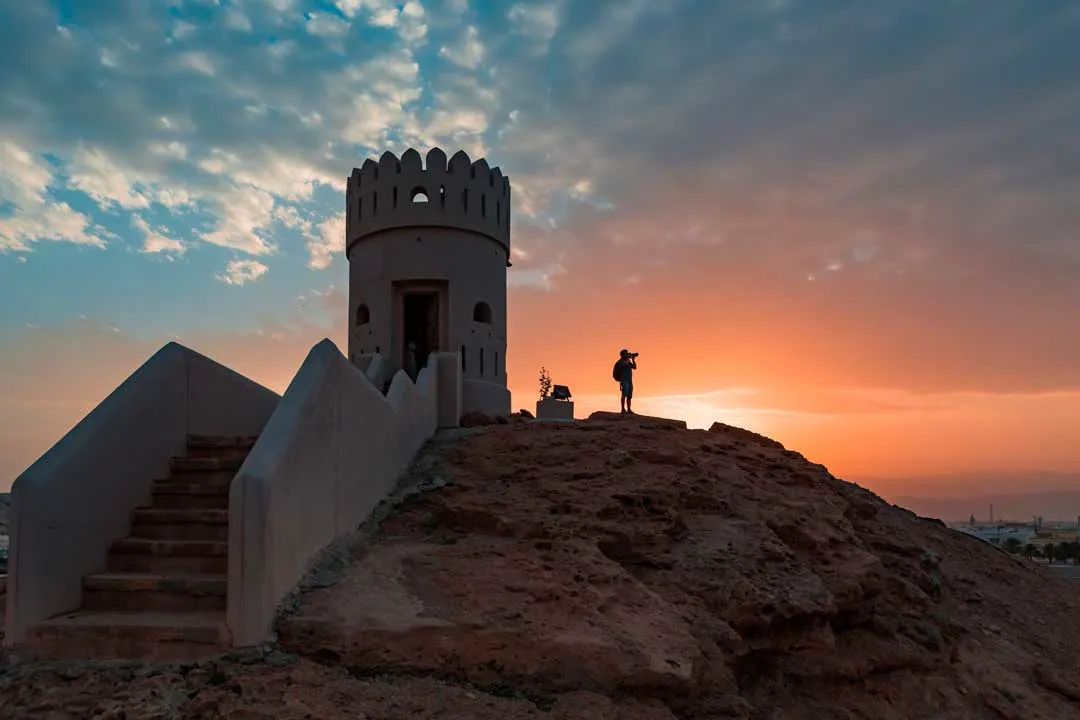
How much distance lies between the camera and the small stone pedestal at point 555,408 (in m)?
16.8

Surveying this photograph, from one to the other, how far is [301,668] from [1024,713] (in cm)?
683

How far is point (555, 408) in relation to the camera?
16766 mm

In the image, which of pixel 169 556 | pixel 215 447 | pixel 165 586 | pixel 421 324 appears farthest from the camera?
pixel 421 324

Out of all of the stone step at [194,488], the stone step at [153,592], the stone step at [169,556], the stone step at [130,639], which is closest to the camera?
the stone step at [130,639]

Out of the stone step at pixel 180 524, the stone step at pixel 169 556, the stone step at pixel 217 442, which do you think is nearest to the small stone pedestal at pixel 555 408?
the stone step at pixel 217 442

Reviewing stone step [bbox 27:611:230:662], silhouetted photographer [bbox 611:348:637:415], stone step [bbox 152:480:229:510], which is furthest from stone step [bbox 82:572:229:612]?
silhouetted photographer [bbox 611:348:637:415]

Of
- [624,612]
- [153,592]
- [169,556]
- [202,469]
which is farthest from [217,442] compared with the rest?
[624,612]

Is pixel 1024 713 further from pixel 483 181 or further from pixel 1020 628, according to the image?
pixel 483 181

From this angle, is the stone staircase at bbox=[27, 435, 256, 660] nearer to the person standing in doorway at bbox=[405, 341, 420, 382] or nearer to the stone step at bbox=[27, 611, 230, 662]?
the stone step at bbox=[27, 611, 230, 662]

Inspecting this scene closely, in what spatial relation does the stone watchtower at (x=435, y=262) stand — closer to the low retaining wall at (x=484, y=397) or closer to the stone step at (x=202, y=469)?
the low retaining wall at (x=484, y=397)

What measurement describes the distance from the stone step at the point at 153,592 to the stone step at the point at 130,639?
246 millimetres

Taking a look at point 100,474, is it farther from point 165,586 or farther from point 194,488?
point 165,586

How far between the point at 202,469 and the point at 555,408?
34.6ft

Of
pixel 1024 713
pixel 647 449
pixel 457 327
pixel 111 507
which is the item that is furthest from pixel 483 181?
pixel 1024 713
